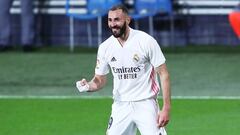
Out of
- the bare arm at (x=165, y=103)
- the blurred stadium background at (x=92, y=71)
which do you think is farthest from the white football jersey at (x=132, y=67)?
the blurred stadium background at (x=92, y=71)

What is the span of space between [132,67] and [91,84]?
1.19ft

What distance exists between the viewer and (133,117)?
843cm

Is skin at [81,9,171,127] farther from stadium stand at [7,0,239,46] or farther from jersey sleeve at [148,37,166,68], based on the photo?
stadium stand at [7,0,239,46]

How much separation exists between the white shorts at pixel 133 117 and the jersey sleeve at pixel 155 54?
0.39 meters

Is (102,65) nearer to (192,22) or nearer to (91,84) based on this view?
(91,84)

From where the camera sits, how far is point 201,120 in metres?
12.1

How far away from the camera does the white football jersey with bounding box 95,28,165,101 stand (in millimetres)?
8406

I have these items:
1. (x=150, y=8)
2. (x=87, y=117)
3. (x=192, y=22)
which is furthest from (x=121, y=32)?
(x=192, y=22)

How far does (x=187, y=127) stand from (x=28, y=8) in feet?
27.2

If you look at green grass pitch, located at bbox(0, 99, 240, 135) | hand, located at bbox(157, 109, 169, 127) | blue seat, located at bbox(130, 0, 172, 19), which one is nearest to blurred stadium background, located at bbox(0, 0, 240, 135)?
green grass pitch, located at bbox(0, 99, 240, 135)

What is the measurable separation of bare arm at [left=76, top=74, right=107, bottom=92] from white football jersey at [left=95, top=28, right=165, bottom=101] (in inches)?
6.0

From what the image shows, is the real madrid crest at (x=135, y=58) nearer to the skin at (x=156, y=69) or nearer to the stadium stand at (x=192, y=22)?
the skin at (x=156, y=69)

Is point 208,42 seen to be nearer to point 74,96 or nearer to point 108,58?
point 74,96

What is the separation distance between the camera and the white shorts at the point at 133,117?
8.38m
